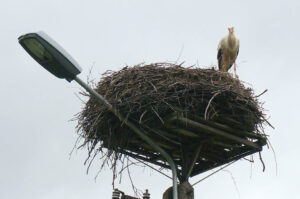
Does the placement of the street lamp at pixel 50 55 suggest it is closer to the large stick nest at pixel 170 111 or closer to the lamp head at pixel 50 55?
the lamp head at pixel 50 55

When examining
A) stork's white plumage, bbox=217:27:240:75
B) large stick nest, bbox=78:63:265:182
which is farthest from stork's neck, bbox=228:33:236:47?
large stick nest, bbox=78:63:265:182

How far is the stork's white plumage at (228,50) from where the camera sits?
9617 millimetres

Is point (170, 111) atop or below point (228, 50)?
below

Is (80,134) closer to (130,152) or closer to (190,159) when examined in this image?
(130,152)

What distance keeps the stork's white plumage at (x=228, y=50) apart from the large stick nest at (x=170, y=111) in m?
3.47

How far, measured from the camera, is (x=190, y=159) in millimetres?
5609

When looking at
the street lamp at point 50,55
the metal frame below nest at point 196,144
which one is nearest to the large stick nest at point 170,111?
the metal frame below nest at point 196,144

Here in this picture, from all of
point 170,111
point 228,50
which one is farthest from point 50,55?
point 228,50

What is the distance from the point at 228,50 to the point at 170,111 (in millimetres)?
4832

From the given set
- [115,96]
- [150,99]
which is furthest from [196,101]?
[115,96]

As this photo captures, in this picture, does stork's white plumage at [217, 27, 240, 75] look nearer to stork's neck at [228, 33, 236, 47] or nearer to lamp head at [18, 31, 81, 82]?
stork's neck at [228, 33, 236, 47]

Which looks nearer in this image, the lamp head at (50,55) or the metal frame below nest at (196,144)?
the lamp head at (50,55)

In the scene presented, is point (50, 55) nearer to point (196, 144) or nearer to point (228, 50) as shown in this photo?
point (196, 144)

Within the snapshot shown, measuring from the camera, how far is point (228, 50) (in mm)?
9773
